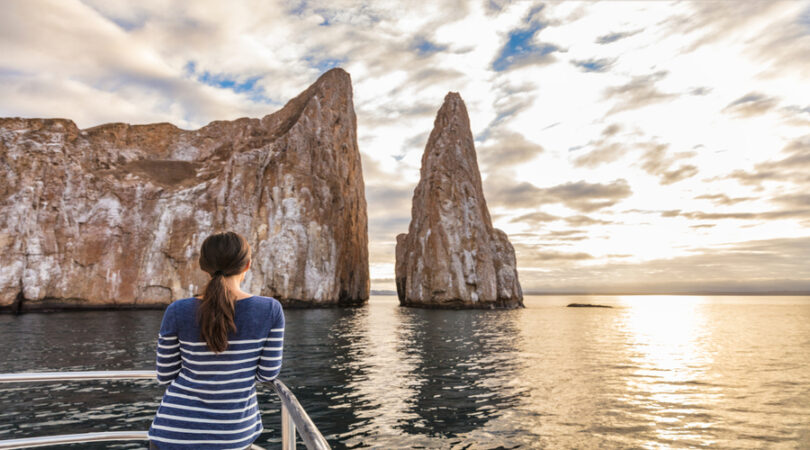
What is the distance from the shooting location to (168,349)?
241 centimetres

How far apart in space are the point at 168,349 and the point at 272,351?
1.86ft

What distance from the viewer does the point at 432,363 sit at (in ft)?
63.8

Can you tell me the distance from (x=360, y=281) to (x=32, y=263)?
5149cm

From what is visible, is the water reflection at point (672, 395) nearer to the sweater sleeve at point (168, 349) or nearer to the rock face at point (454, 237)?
the sweater sleeve at point (168, 349)

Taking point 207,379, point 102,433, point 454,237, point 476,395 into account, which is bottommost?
point 476,395

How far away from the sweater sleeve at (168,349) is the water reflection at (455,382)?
29.2 ft

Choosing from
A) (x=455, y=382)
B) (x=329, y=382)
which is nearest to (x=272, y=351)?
(x=329, y=382)

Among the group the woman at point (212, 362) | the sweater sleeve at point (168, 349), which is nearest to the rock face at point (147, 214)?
the sweater sleeve at point (168, 349)

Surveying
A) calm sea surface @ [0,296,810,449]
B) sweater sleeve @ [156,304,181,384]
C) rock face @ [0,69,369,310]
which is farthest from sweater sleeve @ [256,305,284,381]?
rock face @ [0,69,369,310]

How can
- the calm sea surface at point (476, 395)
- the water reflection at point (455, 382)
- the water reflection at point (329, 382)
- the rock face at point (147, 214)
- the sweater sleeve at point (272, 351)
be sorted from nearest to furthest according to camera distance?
the sweater sleeve at point (272, 351) → the calm sea surface at point (476, 395) → the water reflection at point (329, 382) → the water reflection at point (455, 382) → the rock face at point (147, 214)

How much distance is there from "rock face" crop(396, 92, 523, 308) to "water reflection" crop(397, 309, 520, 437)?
4304 cm

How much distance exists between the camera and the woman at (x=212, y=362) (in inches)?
92.0

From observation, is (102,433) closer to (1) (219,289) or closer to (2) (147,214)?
(1) (219,289)

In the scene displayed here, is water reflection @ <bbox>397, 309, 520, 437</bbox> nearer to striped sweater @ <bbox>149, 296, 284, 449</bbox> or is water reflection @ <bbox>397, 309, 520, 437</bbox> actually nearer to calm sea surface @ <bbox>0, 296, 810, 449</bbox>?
calm sea surface @ <bbox>0, 296, 810, 449</bbox>
